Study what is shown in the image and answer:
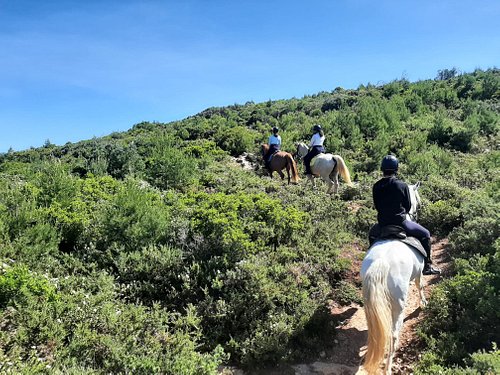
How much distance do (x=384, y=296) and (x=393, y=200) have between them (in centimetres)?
155

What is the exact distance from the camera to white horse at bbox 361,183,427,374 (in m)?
4.25

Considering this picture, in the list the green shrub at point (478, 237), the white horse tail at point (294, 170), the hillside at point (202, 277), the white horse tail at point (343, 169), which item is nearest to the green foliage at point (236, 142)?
the white horse tail at point (294, 170)

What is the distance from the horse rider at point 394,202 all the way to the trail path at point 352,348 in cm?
128

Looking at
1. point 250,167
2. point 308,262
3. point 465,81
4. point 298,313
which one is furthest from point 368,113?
point 298,313

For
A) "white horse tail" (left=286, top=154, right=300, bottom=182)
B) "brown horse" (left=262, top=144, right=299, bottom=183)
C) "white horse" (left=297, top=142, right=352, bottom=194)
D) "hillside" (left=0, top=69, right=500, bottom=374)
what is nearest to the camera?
"hillside" (left=0, top=69, right=500, bottom=374)

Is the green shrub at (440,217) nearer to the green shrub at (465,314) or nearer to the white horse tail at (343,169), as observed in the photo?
the white horse tail at (343,169)

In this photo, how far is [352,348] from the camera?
5.39 m

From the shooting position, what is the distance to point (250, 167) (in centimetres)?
1759

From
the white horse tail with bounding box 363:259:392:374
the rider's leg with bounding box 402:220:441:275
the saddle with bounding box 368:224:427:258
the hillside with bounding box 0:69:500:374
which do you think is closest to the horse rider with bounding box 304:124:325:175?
the hillside with bounding box 0:69:500:374

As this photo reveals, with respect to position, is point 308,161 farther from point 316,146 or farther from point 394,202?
point 394,202

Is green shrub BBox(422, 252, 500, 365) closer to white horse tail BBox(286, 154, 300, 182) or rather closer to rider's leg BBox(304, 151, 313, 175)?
rider's leg BBox(304, 151, 313, 175)

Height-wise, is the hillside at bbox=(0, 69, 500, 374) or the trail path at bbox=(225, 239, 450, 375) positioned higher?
the hillside at bbox=(0, 69, 500, 374)

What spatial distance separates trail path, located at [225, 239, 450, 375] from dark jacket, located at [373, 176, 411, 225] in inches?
68.1

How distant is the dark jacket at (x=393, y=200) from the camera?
5273 millimetres
